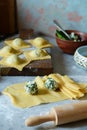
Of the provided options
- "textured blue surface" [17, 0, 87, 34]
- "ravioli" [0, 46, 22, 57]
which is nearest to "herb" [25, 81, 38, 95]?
"ravioli" [0, 46, 22, 57]

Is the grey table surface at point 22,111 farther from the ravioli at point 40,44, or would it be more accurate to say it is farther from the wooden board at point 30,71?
the ravioli at point 40,44

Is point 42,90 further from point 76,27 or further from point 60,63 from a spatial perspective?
point 76,27

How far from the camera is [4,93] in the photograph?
0.68 metres

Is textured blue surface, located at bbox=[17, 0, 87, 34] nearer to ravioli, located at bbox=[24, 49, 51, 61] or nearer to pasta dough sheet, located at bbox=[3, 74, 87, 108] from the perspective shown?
ravioli, located at bbox=[24, 49, 51, 61]

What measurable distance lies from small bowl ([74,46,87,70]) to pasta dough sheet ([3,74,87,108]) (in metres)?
0.09

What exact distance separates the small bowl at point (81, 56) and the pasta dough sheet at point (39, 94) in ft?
0.30

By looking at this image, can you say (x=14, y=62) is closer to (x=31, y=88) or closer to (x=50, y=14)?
(x=31, y=88)

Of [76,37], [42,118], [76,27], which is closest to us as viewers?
[42,118]

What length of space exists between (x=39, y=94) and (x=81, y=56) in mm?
211

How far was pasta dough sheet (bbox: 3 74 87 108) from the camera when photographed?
643 mm

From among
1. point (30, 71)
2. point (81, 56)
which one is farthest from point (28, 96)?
point (81, 56)

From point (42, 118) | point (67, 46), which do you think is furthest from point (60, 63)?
point (42, 118)

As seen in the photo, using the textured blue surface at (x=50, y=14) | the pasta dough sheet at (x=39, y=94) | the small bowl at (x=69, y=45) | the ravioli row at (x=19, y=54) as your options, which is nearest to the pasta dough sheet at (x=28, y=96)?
the pasta dough sheet at (x=39, y=94)

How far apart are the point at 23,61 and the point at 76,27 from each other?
0.36 m
